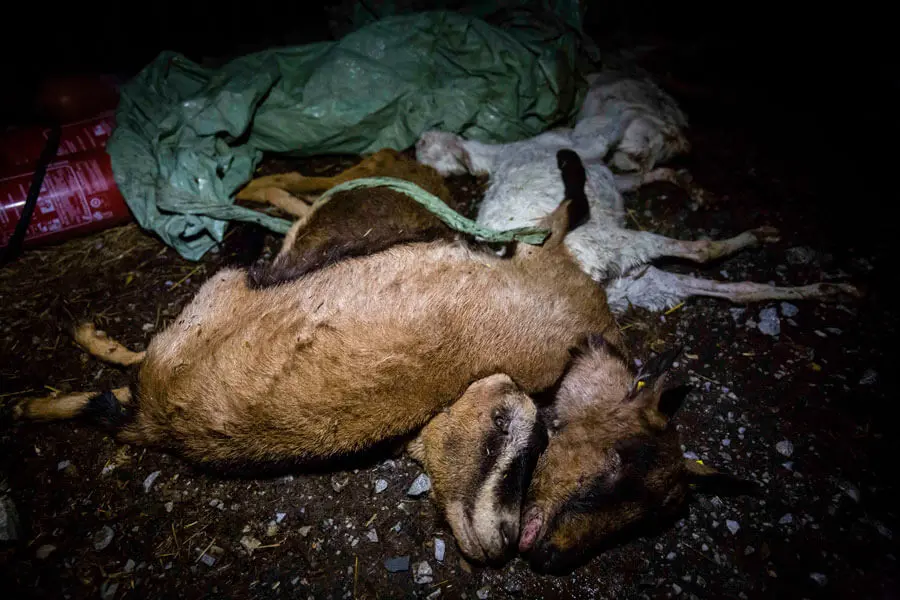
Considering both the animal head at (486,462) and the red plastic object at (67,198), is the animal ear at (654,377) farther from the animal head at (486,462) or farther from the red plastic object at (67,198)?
the red plastic object at (67,198)

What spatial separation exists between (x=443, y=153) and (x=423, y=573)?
3.46 metres

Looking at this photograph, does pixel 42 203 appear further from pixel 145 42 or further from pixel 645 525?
pixel 645 525

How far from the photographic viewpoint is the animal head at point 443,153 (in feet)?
14.0

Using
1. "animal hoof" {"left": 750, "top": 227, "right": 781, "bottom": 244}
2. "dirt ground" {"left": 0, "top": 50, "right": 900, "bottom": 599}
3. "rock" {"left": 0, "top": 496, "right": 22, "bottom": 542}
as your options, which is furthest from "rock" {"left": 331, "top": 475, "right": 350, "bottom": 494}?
"animal hoof" {"left": 750, "top": 227, "right": 781, "bottom": 244}

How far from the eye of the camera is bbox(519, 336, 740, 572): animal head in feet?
8.01

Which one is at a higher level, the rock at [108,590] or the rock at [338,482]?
the rock at [108,590]

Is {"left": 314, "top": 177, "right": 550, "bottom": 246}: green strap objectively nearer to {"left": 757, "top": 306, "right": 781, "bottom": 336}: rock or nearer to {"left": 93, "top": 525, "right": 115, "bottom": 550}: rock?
{"left": 757, "top": 306, "right": 781, "bottom": 336}: rock

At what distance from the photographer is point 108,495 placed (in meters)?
2.88

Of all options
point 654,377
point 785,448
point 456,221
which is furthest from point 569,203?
point 785,448

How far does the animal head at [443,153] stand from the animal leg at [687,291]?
1.84 m

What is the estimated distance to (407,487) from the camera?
10.1 feet

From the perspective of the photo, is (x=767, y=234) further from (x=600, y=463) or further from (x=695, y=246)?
(x=600, y=463)

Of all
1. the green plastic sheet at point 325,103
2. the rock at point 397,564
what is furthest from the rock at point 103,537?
the green plastic sheet at point 325,103

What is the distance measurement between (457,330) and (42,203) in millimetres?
3635
